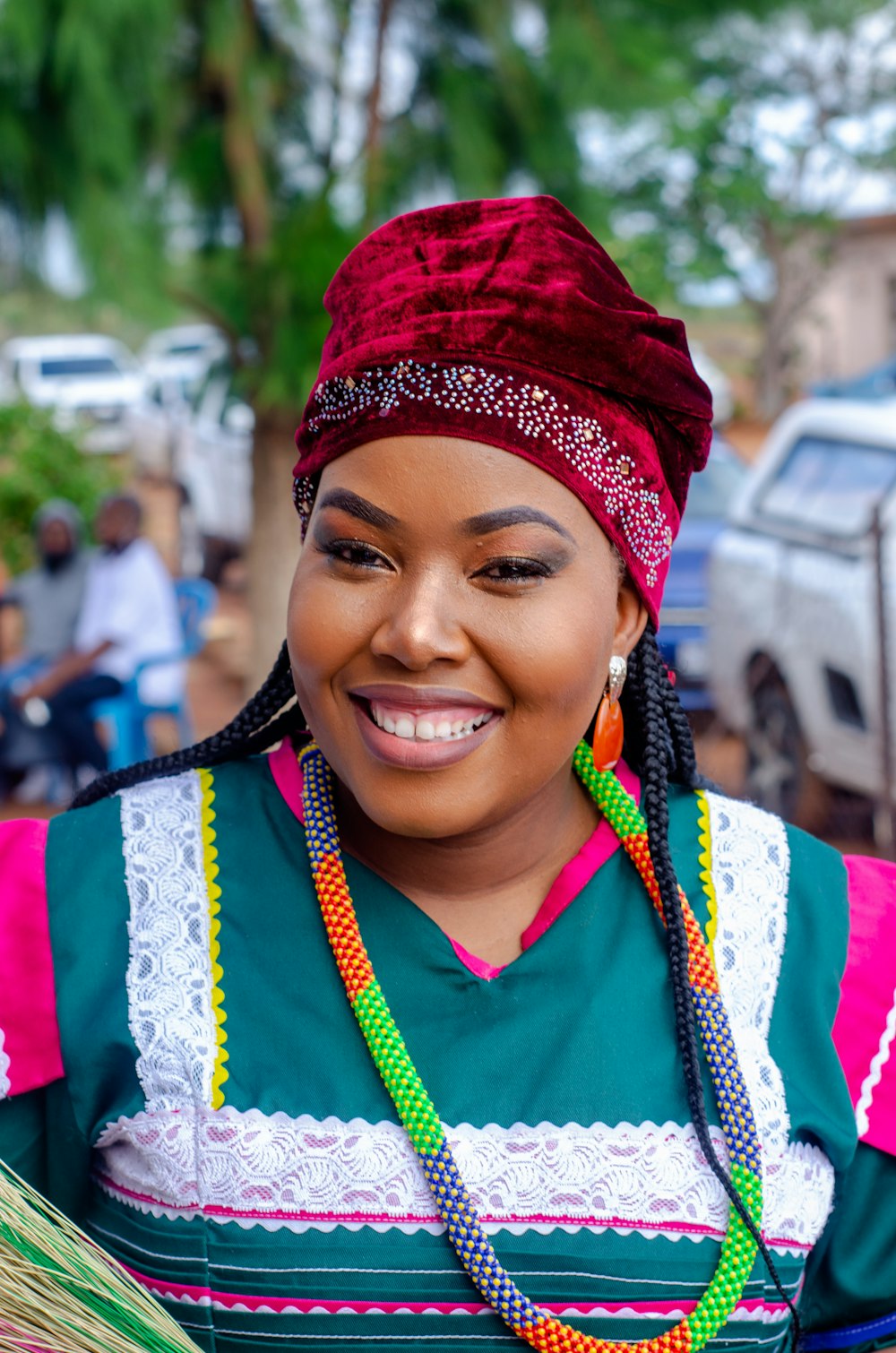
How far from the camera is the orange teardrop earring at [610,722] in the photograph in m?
1.66

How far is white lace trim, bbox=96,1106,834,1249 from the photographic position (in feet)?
4.91

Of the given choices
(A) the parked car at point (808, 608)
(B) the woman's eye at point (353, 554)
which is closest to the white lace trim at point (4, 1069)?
(B) the woman's eye at point (353, 554)

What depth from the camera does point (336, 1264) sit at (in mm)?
1481

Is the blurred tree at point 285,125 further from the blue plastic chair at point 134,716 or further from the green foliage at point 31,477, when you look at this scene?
the green foliage at point 31,477

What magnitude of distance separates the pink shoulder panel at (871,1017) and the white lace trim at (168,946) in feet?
2.19

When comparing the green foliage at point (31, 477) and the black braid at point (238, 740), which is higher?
the green foliage at point (31, 477)

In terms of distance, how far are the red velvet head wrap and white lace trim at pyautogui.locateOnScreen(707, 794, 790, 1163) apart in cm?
38

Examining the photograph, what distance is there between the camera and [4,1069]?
155 centimetres

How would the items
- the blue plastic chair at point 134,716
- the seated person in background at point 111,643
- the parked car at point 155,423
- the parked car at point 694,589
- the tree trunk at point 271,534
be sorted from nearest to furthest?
the tree trunk at point 271,534 < the seated person in background at point 111,643 < the blue plastic chair at point 134,716 < the parked car at point 694,589 < the parked car at point 155,423

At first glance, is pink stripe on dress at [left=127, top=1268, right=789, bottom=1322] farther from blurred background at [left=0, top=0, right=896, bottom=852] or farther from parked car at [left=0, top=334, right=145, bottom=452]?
parked car at [left=0, top=334, right=145, bottom=452]

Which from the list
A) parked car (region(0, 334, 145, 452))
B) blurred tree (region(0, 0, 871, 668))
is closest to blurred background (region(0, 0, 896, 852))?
blurred tree (region(0, 0, 871, 668))

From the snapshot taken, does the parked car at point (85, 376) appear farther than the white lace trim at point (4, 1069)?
Yes

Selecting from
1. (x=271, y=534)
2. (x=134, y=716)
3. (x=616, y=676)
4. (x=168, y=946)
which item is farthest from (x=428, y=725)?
(x=134, y=716)

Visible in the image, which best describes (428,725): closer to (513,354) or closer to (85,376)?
(513,354)
